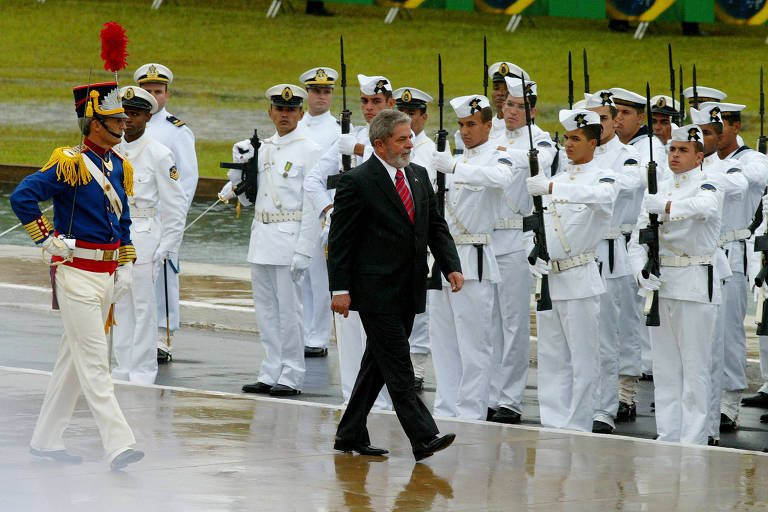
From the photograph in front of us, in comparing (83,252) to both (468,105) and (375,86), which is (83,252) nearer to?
(468,105)

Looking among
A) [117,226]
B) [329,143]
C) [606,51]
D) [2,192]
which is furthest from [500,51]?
[117,226]

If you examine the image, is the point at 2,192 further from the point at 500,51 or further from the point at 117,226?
the point at 117,226

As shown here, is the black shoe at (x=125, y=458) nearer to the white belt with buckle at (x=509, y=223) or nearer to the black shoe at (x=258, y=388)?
the black shoe at (x=258, y=388)

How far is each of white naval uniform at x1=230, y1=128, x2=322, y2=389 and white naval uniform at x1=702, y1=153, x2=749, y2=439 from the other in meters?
2.87

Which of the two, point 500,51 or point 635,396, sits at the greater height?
point 500,51

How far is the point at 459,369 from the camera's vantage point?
9609 mm

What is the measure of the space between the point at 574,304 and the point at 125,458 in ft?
10.7

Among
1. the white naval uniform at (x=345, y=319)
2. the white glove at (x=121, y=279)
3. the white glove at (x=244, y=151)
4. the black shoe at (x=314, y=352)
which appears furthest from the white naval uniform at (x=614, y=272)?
the white glove at (x=121, y=279)

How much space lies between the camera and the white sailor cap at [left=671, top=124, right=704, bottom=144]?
351 inches

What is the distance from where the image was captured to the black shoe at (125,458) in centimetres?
696

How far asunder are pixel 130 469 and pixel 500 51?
2481cm

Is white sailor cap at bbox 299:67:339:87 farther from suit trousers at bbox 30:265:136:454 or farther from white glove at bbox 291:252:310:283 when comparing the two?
suit trousers at bbox 30:265:136:454

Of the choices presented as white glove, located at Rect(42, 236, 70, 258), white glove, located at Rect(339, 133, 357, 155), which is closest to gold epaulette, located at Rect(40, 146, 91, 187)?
white glove, located at Rect(42, 236, 70, 258)

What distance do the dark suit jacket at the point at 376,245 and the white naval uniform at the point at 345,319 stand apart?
5.35ft
